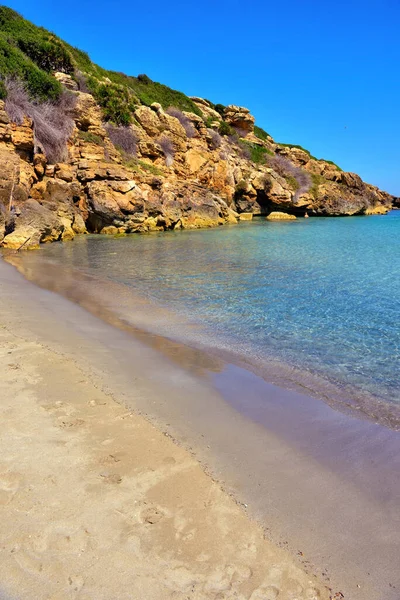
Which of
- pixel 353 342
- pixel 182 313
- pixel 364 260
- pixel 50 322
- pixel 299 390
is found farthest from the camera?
pixel 364 260

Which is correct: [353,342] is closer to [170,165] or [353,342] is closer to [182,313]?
[182,313]

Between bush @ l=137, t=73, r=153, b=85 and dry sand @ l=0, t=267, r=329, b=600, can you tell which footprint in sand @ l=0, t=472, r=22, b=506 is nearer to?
dry sand @ l=0, t=267, r=329, b=600

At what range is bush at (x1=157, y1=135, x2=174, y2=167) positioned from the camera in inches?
1192

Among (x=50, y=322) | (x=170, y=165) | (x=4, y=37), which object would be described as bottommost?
(x=50, y=322)

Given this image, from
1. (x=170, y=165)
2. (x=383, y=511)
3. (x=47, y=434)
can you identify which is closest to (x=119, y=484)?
(x=47, y=434)

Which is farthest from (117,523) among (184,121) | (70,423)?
(184,121)

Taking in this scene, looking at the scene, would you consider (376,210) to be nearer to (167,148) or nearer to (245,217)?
(245,217)

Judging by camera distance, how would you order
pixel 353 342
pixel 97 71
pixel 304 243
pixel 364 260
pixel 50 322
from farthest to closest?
pixel 97 71
pixel 304 243
pixel 364 260
pixel 50 322
pixel 353 342

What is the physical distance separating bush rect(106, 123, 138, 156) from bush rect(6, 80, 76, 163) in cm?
336

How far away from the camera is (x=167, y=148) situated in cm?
3078

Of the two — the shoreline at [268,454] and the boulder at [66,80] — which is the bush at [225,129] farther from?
the shoreline at [268,454]

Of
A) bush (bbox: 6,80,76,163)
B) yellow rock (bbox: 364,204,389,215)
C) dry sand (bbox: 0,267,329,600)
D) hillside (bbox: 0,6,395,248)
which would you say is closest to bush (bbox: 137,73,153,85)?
hillside (bbox: 0,6,395,248)

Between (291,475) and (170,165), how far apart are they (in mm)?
29916

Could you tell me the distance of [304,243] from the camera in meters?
19.2
